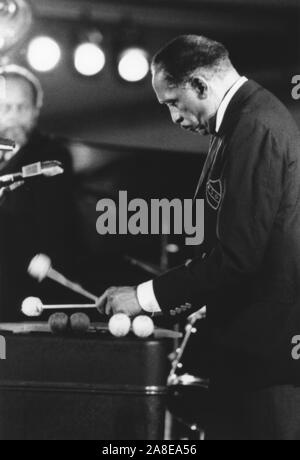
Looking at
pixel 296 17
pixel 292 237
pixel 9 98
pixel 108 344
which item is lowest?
pixel 108 344

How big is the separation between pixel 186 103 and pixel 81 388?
3.29 ft

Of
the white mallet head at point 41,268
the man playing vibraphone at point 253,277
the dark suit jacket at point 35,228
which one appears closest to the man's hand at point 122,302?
the man playing vibraphone at point 253,277

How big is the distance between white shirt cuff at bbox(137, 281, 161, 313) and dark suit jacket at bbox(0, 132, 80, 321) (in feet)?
6.06

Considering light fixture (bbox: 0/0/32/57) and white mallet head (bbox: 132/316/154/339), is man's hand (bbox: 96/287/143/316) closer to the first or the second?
white mallet head (bbox: 132/316/154/339)

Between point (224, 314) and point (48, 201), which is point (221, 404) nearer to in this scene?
point (224, 314)

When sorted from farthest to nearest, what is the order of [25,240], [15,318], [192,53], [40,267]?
1. [25,240]
2. [15,318]
3. [40,267]
4. [192,53]

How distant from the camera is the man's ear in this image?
217cm

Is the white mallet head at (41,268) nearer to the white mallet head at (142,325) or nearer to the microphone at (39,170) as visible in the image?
the microphone at (39,170)

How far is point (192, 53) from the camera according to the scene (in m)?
2.17

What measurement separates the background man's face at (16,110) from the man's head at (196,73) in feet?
7.51

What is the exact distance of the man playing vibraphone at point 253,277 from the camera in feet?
6.38

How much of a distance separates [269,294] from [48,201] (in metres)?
2.57

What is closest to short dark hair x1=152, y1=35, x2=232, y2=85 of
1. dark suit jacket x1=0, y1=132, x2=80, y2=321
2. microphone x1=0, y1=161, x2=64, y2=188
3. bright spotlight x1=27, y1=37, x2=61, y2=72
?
microphone x1=0, y1=161, x2=64, y2=188
